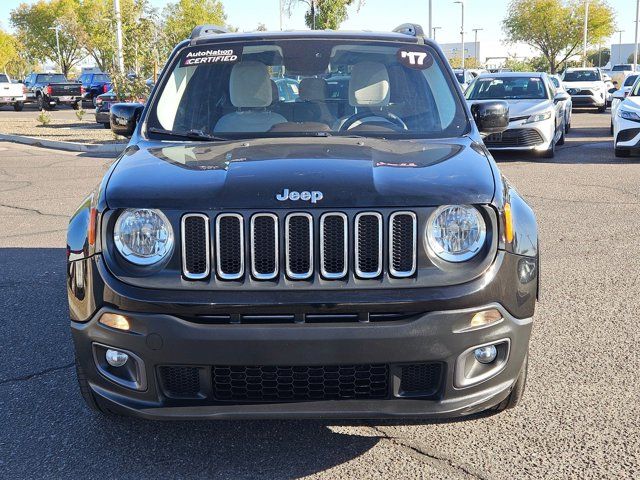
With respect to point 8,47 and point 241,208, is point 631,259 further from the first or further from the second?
point 8,47

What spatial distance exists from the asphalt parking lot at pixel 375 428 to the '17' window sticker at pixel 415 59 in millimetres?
1764

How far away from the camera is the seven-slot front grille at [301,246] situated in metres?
2.94

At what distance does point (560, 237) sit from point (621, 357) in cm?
337

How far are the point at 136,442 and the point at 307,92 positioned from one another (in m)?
2.11

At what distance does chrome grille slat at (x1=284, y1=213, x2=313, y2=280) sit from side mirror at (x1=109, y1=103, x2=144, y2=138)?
2.03 meters

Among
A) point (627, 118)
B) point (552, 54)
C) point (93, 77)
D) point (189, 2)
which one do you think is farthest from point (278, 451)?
point (189, 2)

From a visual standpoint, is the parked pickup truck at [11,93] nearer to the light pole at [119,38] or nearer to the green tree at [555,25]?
the light pole at [119,38]

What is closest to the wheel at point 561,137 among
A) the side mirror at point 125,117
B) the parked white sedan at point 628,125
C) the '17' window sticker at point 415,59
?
the parked white sedan at point 628,125

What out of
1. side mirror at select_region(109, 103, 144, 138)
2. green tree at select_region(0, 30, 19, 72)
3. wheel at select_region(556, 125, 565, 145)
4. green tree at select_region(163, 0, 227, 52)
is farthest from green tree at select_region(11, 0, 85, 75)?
side mirror at select_region(109, 103, 144, 138)

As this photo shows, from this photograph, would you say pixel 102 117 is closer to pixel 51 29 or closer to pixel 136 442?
pixel 136 442

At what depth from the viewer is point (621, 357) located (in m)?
4.45

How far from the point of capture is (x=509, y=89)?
15.5m

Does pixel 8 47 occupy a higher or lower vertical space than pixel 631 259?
higher

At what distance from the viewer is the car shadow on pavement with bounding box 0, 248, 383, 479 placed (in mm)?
3240
